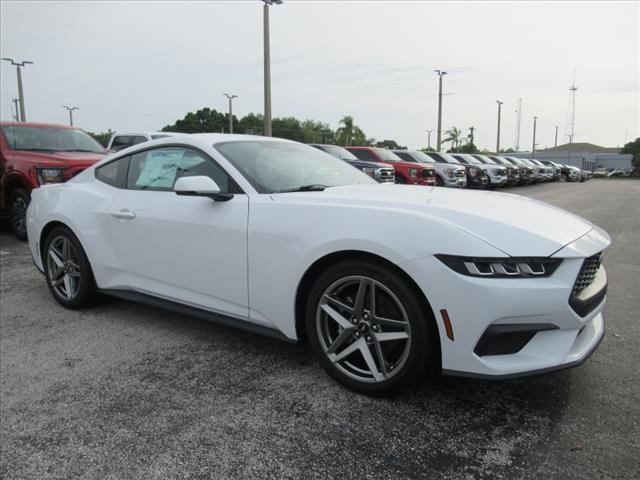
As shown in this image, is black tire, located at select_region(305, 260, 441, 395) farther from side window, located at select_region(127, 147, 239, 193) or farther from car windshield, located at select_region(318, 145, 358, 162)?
car windshield, located at select_region(318, 145, 358, 162)

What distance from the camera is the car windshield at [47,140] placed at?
7.72m

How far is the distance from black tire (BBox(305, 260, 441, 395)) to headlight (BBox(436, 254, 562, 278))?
0.28 meters

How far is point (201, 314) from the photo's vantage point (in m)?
3.20

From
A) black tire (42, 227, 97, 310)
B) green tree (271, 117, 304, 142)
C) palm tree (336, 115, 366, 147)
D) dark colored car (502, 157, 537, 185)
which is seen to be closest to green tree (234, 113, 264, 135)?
green tree (271, 117, 304, 142)

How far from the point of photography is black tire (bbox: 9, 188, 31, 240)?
7309 millimetres

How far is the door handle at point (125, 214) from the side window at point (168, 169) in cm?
21

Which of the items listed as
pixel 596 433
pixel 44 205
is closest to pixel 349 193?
pixel 596 433

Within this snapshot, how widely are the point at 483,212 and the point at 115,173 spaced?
286 centimetres

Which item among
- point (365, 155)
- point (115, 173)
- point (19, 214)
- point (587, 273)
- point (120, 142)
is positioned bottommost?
point (19, 214)

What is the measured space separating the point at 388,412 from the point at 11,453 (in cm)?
174

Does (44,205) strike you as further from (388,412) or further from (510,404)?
(510,404)

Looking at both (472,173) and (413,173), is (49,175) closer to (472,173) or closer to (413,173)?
(413,173)

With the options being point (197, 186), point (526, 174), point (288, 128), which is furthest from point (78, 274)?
point (288, 128)

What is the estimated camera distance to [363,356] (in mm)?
2537
